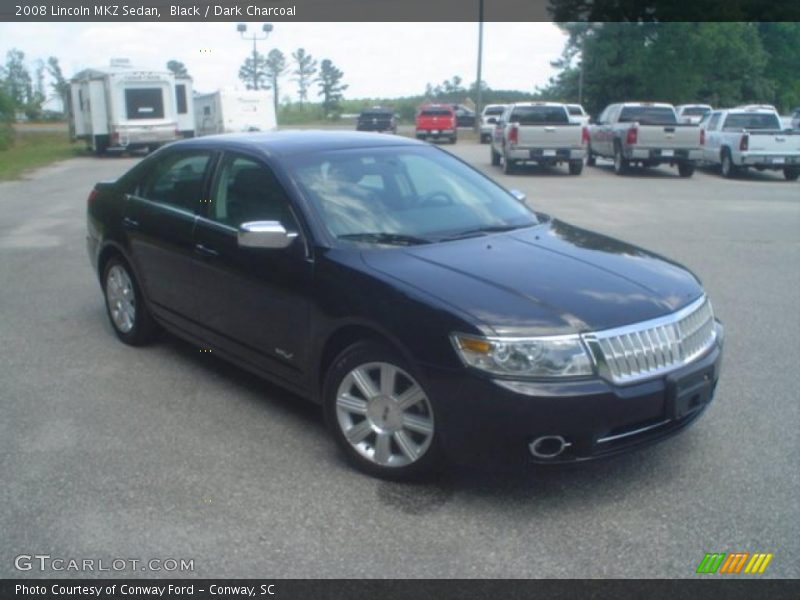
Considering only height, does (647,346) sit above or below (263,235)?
below

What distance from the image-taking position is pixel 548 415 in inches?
154

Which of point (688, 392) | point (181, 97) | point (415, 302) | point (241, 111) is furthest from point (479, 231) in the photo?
point (241, 111)

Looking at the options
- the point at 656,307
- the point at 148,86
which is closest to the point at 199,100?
the point at 148,86

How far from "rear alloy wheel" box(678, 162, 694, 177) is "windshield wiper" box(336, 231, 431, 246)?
20.8 metres

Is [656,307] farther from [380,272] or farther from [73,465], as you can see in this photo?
[73,465]

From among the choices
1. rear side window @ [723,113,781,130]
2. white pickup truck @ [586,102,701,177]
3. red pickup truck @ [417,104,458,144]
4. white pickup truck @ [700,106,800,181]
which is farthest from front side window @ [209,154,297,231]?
A: red pickup truck @ [417,104,458,144]

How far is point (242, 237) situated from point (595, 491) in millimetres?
2238

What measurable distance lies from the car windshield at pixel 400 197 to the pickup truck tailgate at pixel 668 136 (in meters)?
18.9

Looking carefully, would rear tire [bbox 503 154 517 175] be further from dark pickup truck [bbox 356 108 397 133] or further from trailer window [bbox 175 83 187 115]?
dark pickup truck [bbox 356 108 397 133]

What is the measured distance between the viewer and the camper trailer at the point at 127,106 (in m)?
31.3

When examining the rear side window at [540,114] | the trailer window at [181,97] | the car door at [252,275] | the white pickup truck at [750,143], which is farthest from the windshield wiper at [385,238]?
the trailer window at [181,97]

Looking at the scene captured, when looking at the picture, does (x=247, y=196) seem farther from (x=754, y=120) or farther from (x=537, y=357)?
(x=754, y=120)

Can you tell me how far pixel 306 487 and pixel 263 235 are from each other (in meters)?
1.35

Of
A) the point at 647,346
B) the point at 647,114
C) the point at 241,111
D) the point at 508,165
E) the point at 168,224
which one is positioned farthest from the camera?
the point at 241,111
